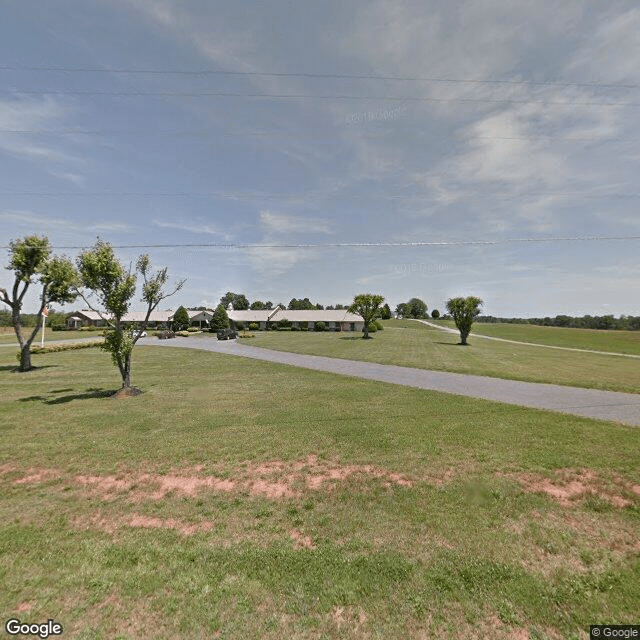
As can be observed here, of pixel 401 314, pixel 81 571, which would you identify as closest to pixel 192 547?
pixel 81 571

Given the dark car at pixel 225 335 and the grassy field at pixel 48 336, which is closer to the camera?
the grassy field at pixel 48 336

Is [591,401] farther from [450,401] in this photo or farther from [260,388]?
[260,388]

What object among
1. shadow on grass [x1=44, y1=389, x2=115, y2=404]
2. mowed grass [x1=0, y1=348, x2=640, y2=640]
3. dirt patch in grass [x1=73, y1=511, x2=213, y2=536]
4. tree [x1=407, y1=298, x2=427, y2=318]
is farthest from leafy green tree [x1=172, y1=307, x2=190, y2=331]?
tree [x1=407, y1=298, x2=427, y2=318]

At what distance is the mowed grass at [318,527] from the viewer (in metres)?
3.57

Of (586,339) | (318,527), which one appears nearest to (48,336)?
(318,527)

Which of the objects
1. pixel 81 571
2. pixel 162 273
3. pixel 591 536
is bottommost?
pixel 81 571

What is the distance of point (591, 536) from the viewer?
484cm

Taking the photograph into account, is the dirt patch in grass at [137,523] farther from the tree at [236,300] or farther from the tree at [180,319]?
the tree at [236,300]

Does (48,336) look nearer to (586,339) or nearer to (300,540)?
(300,540)

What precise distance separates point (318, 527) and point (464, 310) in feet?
150

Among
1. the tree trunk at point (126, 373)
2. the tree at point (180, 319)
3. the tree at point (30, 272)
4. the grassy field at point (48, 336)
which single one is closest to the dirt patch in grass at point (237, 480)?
the tree trunk at point (126, 373)

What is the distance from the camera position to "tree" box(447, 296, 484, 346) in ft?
148

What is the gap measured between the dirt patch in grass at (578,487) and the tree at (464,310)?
4150 cm

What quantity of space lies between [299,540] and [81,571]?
281 centimetres
